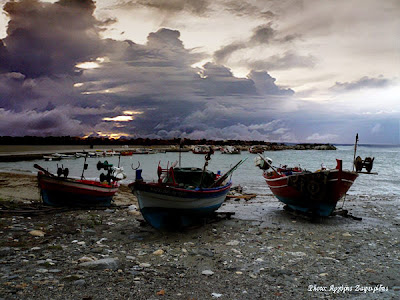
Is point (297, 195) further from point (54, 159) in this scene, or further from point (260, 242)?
point (54, 159)

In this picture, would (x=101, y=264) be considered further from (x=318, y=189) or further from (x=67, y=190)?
(x=318, y=189)

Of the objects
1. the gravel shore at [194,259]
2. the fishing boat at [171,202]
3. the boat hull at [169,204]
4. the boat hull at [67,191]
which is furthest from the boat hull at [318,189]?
the boat hull at [67,191]

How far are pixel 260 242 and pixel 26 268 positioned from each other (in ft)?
21.8

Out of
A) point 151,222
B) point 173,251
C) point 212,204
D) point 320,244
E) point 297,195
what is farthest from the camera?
point 297,195

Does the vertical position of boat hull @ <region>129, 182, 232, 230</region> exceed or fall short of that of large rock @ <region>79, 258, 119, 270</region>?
it exceeds it

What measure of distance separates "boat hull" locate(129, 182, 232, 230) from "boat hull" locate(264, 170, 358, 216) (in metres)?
4.50

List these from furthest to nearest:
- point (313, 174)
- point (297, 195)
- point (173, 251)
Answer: point (297, 195)
point (313, 174)
point (173, 251)

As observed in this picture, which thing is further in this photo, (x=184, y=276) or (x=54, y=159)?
(x=54, y=159)

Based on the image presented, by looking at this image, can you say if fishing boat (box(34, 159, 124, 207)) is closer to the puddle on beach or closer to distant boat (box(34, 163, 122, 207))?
distant boat (box(34, 163, 122, 207))

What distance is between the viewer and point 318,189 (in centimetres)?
1269

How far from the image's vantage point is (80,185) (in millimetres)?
13898

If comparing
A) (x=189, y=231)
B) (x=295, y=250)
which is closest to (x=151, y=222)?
(x=189, y=231)

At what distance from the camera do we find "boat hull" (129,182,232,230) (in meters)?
9.63

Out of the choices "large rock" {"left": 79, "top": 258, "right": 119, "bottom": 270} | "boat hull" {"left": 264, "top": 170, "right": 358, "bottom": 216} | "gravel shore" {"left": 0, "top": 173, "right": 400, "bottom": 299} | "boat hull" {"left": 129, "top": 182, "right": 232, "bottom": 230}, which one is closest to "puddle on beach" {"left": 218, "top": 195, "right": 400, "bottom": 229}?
"gravel shore" {"left": 0, "top": 173, "right": 400, "bottom": 299}
